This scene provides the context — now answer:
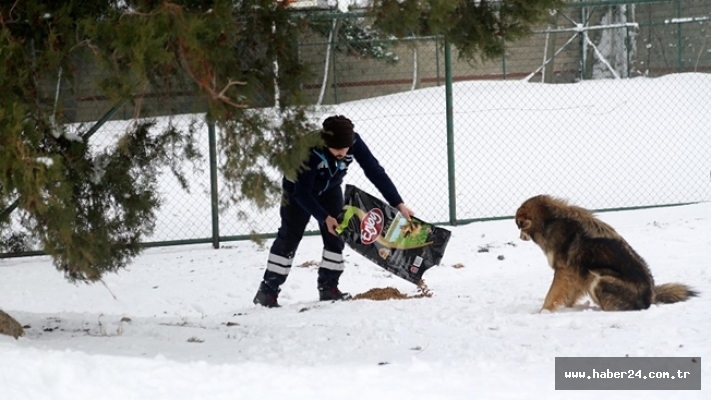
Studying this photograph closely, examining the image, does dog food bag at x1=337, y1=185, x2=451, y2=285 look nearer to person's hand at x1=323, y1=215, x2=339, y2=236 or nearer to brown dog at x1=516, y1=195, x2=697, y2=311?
person's hand at x1=323, y1=215, x2=339, y2=236

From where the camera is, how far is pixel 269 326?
22.7ft

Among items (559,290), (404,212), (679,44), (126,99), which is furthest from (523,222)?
(679,44)

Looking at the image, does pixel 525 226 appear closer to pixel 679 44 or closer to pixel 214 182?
pixel 214 182

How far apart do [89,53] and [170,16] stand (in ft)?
2.66

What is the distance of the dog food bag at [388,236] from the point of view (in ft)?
25.0

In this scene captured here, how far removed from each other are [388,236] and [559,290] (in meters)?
1.48

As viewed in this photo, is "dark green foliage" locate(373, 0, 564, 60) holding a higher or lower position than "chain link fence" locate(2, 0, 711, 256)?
higher

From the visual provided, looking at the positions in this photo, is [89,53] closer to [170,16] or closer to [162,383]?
[170,16]

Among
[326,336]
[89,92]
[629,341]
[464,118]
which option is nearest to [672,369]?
[629,341]

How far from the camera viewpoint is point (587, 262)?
675cm

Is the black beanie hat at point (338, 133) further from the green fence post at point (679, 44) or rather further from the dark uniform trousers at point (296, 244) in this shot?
the green fence post at point (679, 44)

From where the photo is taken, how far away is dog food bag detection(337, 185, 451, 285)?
7629 millimetres

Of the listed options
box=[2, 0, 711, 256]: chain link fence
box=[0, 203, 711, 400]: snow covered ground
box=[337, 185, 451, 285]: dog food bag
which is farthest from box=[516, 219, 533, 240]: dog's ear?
box=[2, 0, 711, 256]: chain link fence

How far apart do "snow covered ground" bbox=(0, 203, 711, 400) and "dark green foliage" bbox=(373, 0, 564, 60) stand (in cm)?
180
